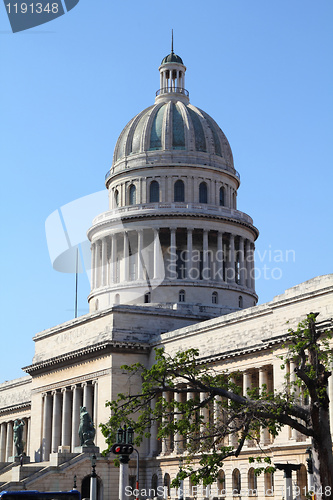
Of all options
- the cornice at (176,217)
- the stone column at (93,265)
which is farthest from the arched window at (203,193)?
the stone column at (93,265)

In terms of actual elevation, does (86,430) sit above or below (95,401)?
below

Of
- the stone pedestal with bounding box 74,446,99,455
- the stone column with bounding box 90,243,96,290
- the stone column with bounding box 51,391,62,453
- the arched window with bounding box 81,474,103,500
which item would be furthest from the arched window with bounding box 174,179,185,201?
the arched window with bounding box 81,474,103,500

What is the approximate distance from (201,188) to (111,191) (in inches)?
441

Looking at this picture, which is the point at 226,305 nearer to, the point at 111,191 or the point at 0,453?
the point at 111,191

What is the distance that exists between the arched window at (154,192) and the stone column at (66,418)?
957 inches

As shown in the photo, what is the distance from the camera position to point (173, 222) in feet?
305

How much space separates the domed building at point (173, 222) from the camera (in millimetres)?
91812

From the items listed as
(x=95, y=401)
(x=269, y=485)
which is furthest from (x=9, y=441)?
(x=269, y=485)

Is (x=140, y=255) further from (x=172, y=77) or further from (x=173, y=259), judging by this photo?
(x=172, y=77)

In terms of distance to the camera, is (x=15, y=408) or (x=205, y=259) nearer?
(x=205, y=259)

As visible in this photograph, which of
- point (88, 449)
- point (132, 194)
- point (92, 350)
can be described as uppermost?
point (132, 194)

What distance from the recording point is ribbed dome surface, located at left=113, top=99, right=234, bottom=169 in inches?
3831

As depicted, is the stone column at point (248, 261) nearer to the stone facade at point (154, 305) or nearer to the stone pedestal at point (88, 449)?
the stone facade at point (154, 305)

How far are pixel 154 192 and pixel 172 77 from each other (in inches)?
647
